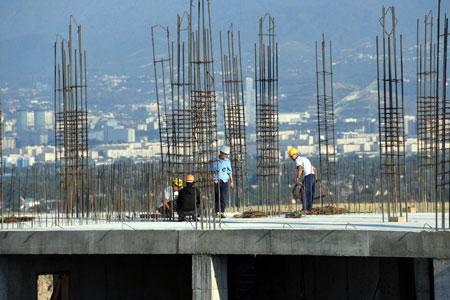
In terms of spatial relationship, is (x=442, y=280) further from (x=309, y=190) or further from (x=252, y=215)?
(x=309, y=190)

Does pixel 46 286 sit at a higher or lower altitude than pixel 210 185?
lower

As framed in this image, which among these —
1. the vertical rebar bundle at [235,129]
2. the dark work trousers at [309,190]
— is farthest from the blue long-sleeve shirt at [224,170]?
the vertical rebar bundle at [235,129]

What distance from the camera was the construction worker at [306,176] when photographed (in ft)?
86.3

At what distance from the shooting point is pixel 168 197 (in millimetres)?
26000

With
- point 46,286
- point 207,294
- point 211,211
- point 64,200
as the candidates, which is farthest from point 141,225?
point 46,286

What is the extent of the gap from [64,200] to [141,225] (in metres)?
4.80

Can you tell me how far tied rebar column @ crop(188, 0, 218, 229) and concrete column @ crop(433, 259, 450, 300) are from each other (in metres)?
3.92

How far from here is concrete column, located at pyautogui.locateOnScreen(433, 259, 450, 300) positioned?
1833 cm

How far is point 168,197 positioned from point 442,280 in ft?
28.3

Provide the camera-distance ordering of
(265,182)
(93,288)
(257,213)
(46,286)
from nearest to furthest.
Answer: (93,288)
(257,213)
(265,182)
(46,286)

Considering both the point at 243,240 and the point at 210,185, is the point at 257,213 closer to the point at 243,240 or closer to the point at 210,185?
the point at 210,185

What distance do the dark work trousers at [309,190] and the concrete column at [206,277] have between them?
20.7ft

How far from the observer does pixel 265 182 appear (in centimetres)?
→ 2825

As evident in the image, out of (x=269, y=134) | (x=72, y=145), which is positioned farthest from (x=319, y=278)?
(x=72, y=145)
